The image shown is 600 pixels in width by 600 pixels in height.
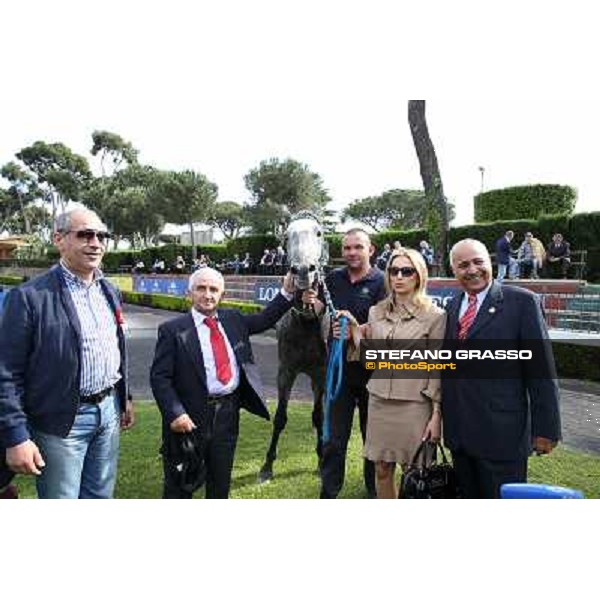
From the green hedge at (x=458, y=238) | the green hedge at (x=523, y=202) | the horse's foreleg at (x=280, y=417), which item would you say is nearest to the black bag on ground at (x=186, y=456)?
the green hedge at (x=458, y=238)

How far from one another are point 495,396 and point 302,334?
172 centimetres

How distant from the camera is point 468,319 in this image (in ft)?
7.60

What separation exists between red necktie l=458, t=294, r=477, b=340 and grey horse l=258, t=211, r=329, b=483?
830 mm

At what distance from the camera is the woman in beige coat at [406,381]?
A: 2.38 meters

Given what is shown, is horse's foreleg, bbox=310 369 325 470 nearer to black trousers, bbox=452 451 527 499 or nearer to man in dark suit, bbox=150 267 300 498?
man in dark suit, bbox=150 267 300 498

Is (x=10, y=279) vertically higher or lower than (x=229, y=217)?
lower

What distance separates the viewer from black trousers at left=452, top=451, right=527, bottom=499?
2.27 metres

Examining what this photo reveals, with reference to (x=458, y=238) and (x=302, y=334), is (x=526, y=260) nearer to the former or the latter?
(x=458, y=238)

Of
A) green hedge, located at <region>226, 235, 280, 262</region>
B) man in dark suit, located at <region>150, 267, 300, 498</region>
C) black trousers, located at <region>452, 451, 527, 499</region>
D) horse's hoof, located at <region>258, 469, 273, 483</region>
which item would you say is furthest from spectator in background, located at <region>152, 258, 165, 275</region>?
black trousers, located at <region>452, 451, 527, 499</region>

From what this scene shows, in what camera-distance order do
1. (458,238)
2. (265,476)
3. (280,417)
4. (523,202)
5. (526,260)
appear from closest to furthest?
(265,476)
(280,417)
(458,238)
(523,202)
(526,260)

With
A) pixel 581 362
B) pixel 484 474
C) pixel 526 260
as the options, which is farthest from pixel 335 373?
pixel 526 260

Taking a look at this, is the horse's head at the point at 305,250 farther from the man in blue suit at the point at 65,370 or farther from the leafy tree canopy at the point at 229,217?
the man in blue suit at the point at 65,370

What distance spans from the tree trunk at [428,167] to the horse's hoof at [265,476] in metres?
1.81
